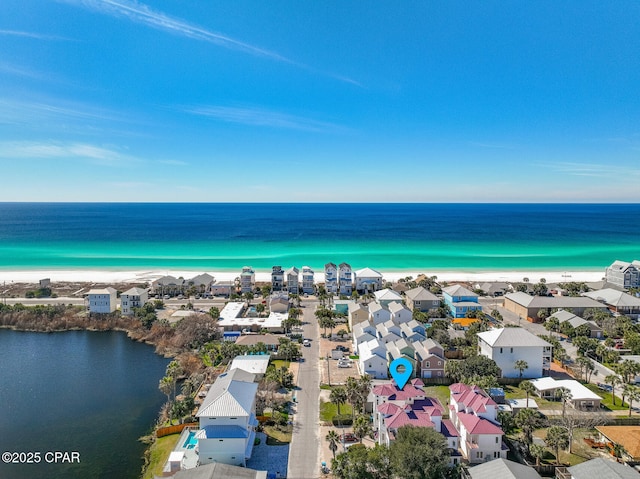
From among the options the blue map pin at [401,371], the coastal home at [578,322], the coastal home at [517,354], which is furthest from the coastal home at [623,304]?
the blue map pin at [401,371]

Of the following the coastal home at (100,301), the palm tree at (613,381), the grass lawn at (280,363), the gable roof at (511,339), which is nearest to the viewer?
the palm tree at (613,381)

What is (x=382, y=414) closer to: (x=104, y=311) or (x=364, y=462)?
(x=364, y=462)

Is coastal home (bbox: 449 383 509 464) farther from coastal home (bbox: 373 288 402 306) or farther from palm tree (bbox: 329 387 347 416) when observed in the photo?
coastal home (bbox: 373 288 402 306)

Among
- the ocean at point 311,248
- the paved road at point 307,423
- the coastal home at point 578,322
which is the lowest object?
the paved road at point 307,423

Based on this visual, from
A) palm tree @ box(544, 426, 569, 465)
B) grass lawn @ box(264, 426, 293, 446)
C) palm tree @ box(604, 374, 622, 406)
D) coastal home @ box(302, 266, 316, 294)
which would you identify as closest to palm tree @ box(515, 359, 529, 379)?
palm tree @ box(604, 374, 622, 406)

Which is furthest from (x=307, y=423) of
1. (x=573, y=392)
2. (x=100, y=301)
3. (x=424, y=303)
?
(x=100, y=301)

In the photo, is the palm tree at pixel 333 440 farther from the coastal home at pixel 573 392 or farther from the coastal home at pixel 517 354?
the coastal home at pixel 517 354
